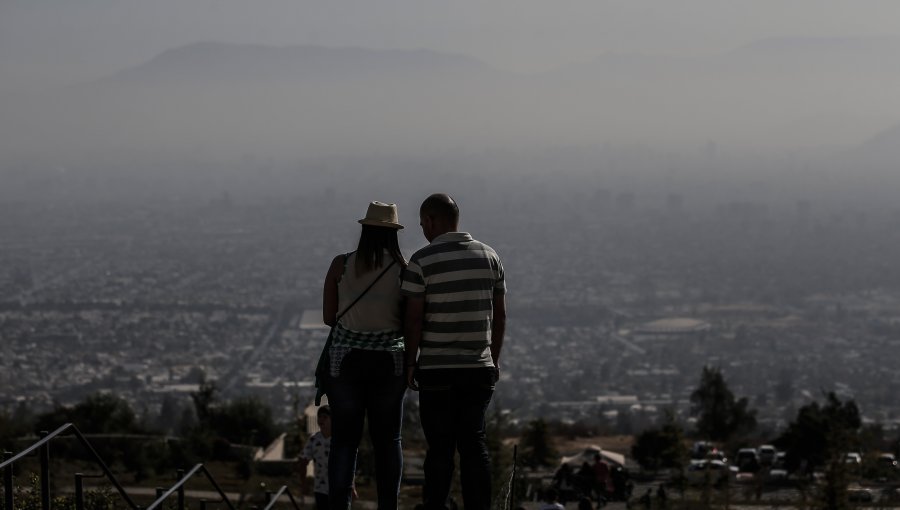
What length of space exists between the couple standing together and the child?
1401 millimetres

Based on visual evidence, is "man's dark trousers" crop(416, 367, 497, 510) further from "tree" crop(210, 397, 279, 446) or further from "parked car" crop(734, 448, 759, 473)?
"parked car" crop(734, 448, 759, 473)

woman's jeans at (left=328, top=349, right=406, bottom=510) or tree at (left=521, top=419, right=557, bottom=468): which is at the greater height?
woman's jeans at (left=328, top=349, right=406, bottom=510)

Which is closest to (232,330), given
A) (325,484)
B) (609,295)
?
(609,295)

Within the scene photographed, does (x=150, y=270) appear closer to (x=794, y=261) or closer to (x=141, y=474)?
(x=794, y=261)

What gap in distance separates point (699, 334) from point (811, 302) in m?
31.4

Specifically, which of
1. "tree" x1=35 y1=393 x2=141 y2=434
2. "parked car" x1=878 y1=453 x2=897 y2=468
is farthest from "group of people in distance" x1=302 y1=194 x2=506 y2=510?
"parked car" x1=878 y1=453 x2=897 y2=468

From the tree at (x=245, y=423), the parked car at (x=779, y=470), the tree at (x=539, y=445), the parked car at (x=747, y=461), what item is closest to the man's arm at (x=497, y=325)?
the tree at (x=245, y=423)

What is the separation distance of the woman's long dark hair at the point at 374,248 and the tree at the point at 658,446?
62.7ft

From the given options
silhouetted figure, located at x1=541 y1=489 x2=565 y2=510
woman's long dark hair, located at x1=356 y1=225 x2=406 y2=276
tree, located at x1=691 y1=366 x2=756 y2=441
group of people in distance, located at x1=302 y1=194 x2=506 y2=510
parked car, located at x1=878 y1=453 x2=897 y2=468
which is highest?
woman's long dark hair, located at x1=356 y1=225 x2=406 y2=276

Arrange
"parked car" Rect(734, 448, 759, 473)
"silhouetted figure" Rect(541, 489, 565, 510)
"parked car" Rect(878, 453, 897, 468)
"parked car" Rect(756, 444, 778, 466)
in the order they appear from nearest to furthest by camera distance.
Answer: "silhouetted figure" Rect(541, 489, 565, 510), "parked car" Rect(878, 453, 897, 468), "parked car" Rect(734, 448, 759, 473), "parked car" Rect(756, 444, 778, 466)

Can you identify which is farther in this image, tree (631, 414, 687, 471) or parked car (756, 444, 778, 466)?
parked car (756, 444, 778, 466)

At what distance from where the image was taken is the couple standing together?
531 cm

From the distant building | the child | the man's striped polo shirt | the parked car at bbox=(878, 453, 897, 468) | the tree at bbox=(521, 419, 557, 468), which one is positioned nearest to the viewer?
the man's striped polo shirt

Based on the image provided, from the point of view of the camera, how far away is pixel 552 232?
19375 cm
